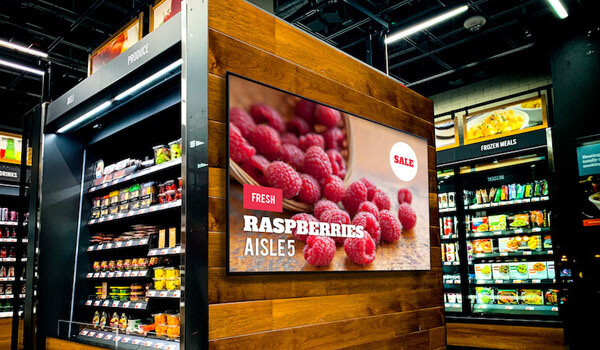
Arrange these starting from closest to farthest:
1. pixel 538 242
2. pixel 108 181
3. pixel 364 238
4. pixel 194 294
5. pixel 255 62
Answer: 1. pixel 194 294
2. pixel 255 62
3. pixel 364 238
4. pixel 108 181
5. pixel 538 242

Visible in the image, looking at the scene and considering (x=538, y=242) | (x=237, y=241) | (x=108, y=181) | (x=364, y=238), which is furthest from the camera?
(x=538, y=242)

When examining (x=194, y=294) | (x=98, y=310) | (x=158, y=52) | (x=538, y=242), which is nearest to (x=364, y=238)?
(x=194, y=294)

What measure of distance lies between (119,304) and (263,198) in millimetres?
1963

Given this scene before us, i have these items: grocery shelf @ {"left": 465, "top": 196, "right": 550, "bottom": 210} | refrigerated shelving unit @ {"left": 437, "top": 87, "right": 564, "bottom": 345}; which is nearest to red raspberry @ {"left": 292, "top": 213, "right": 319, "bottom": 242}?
refrigerated shelving unit @ {"left": 437, "top": 87, "right": 564, "bottom": 345}

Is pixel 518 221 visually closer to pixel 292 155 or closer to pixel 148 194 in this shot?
pixel 292 155

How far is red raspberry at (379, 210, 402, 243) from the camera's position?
3.54 m

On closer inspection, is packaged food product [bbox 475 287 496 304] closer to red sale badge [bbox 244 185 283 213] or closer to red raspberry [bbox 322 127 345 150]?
red raspberry [bbox 322 127 345 150]

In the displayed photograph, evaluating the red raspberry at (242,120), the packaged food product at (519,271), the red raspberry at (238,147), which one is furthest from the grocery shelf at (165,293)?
the packaged food product at (519,271)

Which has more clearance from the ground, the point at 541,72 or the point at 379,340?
the point at 541,72

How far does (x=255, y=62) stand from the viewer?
2.88 metres

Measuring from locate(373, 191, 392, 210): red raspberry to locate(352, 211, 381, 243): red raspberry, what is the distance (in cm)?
15

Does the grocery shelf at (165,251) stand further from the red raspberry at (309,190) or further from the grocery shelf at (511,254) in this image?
the grocery shelf at (511,254)

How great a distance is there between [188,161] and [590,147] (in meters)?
3.96

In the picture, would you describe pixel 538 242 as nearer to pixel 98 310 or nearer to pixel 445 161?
pixel 445 161
